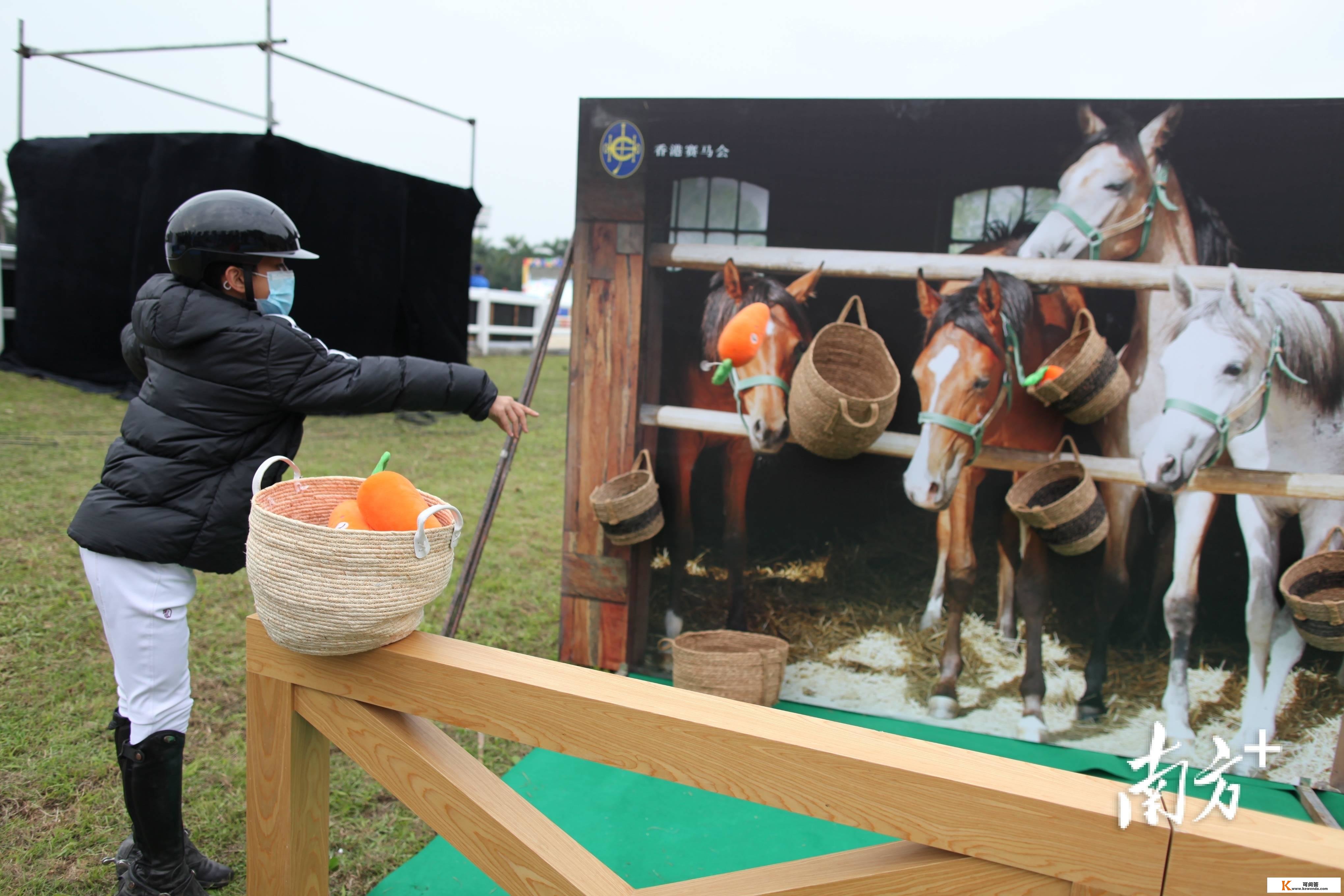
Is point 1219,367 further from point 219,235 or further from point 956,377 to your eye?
point 219,235

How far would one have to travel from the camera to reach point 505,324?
22703 millimetres

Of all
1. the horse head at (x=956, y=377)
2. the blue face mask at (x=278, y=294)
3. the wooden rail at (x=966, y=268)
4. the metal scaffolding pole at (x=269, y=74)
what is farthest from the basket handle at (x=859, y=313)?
the metal scaffolding pole at (x=269, y=74)

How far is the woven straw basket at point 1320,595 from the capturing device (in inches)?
121

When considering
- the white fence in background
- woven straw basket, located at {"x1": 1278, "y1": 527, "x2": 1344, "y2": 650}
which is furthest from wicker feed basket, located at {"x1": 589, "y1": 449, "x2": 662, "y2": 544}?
the white fence in background

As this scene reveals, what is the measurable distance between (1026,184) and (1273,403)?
1253 mm

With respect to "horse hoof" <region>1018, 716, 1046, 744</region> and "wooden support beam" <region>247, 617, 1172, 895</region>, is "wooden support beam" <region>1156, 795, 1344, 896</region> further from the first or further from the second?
"horse hoof" <region>1018, 716, 1046, 744</region>

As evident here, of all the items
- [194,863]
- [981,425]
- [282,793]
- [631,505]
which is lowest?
[194,863]

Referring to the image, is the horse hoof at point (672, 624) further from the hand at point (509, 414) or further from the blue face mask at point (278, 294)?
the blue face mask at point (278, 294)

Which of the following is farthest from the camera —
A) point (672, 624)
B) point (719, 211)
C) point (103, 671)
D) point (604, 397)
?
point (672, 624)

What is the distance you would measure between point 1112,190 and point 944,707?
88.5 inches

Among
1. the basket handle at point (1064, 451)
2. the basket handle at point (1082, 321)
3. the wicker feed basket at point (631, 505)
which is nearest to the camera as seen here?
the basket handle at point (1082, 321)

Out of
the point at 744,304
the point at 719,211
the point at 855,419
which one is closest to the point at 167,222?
the point at 719,211

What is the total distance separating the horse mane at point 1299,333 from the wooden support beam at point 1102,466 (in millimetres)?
290

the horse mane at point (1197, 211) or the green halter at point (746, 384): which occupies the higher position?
the horse mane at point (1197, 211)
